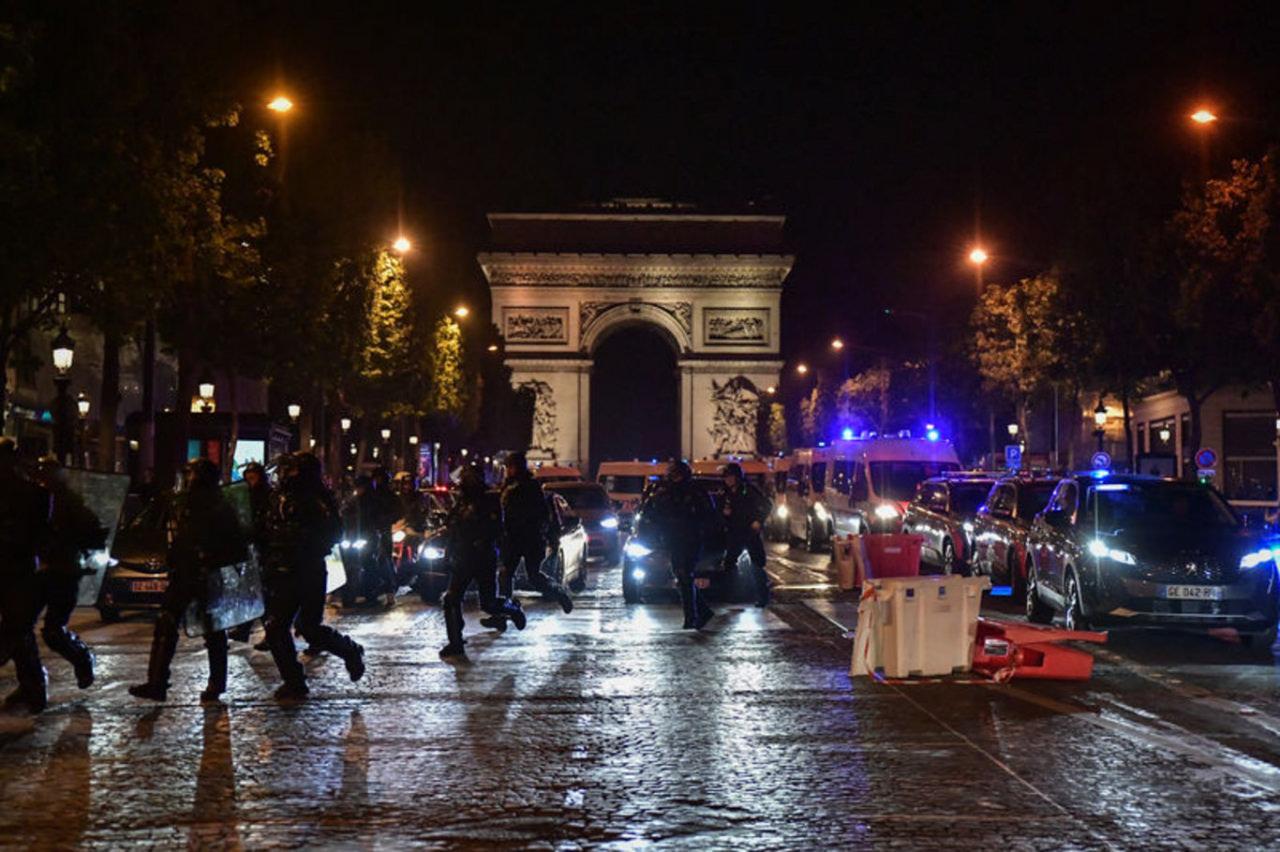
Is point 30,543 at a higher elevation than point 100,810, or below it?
higher

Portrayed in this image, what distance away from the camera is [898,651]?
11.6 meters

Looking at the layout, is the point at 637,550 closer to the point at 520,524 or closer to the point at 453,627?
the point at 520,524

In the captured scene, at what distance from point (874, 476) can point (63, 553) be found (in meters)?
20.7

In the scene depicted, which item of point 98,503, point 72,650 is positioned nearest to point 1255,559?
point 98,503

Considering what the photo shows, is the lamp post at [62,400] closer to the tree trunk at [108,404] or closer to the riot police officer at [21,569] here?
the tree trunk at [108,404]

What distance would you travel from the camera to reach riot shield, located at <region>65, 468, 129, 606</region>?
11102 mm

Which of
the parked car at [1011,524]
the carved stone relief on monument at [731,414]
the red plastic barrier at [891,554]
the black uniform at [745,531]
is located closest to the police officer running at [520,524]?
the black uniform at [745,531]

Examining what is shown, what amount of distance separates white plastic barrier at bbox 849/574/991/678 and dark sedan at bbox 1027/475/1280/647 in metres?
3.20

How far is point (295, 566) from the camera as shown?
10781 millimetres

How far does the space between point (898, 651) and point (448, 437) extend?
6314cm

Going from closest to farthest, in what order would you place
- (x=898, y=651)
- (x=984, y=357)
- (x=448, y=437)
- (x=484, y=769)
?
(x=484, y=769), (x=898, y=651), (x=984, y=357), (x=448, y=437)

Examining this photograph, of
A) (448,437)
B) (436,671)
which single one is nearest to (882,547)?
(436,671)

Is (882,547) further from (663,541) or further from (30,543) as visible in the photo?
(30,543)

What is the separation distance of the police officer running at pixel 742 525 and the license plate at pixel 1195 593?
188 inches
